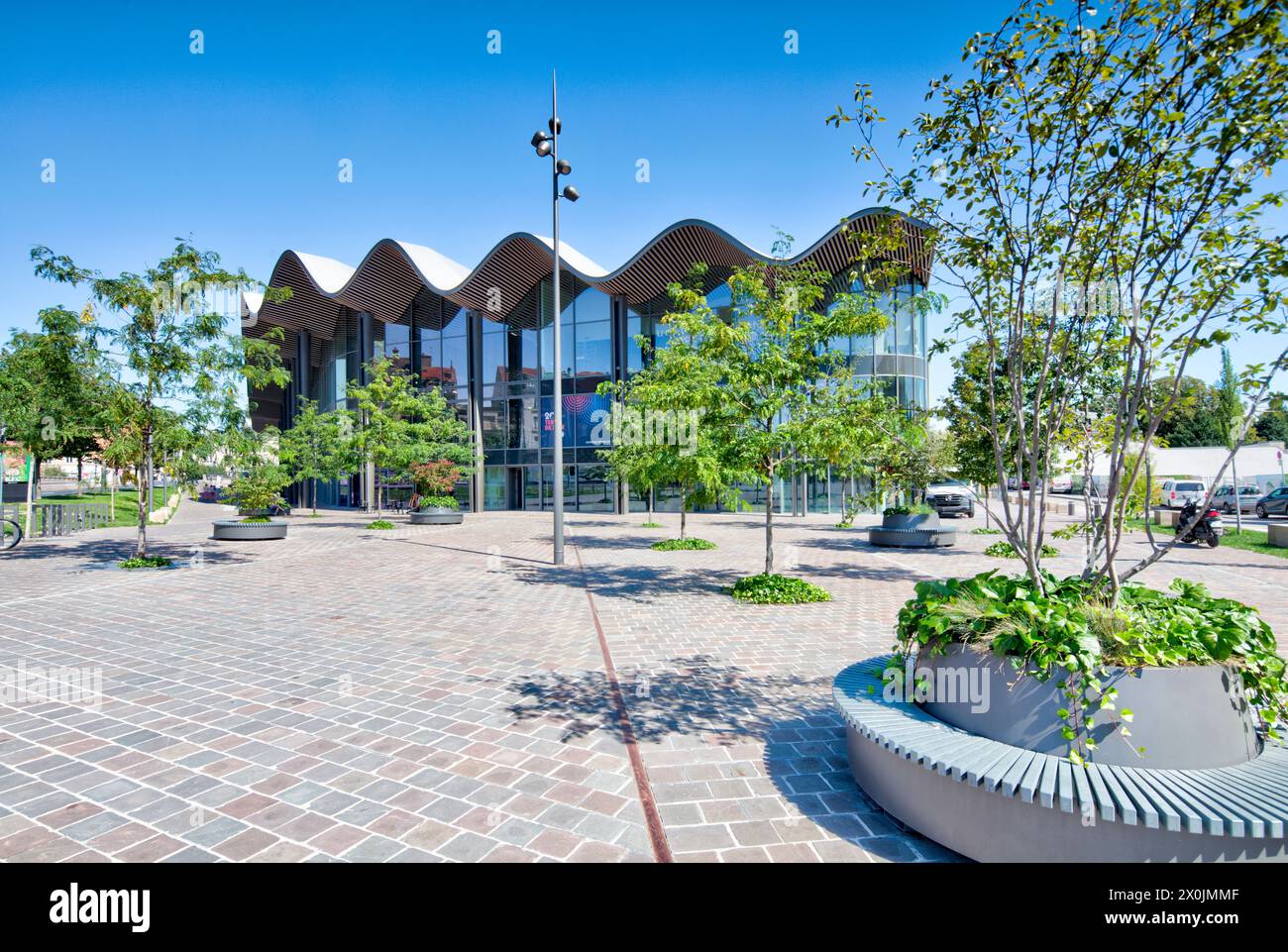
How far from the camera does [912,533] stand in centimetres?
1592

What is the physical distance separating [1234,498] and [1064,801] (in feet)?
106

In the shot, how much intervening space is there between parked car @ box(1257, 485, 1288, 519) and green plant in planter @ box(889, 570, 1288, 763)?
33481 mm

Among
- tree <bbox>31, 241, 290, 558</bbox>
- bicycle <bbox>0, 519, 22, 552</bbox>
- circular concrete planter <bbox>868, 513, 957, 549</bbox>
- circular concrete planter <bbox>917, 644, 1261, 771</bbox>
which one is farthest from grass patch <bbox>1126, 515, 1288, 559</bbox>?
bicycle <bbox>0, 519, 22, 552</bbox>

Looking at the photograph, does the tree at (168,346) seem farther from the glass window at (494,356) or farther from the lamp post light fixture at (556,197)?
the glass window at (494,356)

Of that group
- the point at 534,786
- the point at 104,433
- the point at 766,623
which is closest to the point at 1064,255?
the point at 534,786

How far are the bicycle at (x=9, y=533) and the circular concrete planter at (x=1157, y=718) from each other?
22.0 meters

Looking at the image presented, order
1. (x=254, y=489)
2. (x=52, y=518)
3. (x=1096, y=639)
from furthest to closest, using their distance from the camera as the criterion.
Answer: (x=52, y=518), (x=254, y=489), (x=1096, y=639)

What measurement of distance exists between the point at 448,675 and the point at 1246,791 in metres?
5.21

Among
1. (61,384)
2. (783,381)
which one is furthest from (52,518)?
(783,381)

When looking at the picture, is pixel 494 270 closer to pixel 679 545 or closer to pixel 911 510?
pixel 679 545

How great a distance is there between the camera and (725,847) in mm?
2908

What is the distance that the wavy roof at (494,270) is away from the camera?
26922 millimetres
